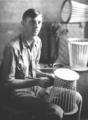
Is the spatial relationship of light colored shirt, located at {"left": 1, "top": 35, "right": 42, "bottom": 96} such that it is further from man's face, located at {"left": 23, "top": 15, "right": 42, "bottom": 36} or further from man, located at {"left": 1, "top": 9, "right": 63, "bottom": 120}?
man's face, located at {"left": 23, "top": 15, "right": 42, "bottom": 36}

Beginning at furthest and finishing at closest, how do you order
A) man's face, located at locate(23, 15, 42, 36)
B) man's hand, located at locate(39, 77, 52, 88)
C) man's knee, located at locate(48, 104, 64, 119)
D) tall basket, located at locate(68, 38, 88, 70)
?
tall basket, located at locate(68, 38, 88, 70)
man's face, located at locate(23, 15, 42, 36)
man's hand, located at locate(39, 77, 52, 88)
man's knee, located at locate(48, 104, 64, 119)

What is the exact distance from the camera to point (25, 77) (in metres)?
3.18

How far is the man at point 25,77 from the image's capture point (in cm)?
292

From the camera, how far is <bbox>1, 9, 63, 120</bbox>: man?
2.92m

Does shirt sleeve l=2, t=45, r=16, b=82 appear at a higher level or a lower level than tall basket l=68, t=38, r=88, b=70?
higher

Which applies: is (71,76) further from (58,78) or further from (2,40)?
(2,40)

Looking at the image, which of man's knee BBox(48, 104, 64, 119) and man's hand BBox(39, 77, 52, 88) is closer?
man's knee BBox(48, 104, 64, 119)

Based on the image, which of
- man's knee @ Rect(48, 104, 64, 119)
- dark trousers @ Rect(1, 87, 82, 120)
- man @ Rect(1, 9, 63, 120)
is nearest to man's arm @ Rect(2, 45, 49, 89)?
man @ Rect(1, 9, 63, 120)

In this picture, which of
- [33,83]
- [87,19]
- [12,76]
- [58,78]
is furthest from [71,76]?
[87,19]

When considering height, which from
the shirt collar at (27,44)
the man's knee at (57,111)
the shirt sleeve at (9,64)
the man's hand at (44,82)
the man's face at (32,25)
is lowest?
the man's knee at (57,111)

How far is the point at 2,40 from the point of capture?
4.30 meters

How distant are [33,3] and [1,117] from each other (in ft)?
6.06

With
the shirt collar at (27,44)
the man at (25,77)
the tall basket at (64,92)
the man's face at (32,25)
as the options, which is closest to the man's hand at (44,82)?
the man at (25,77)

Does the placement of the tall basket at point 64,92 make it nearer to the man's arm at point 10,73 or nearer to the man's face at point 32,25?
the man's arm at point 10,73
